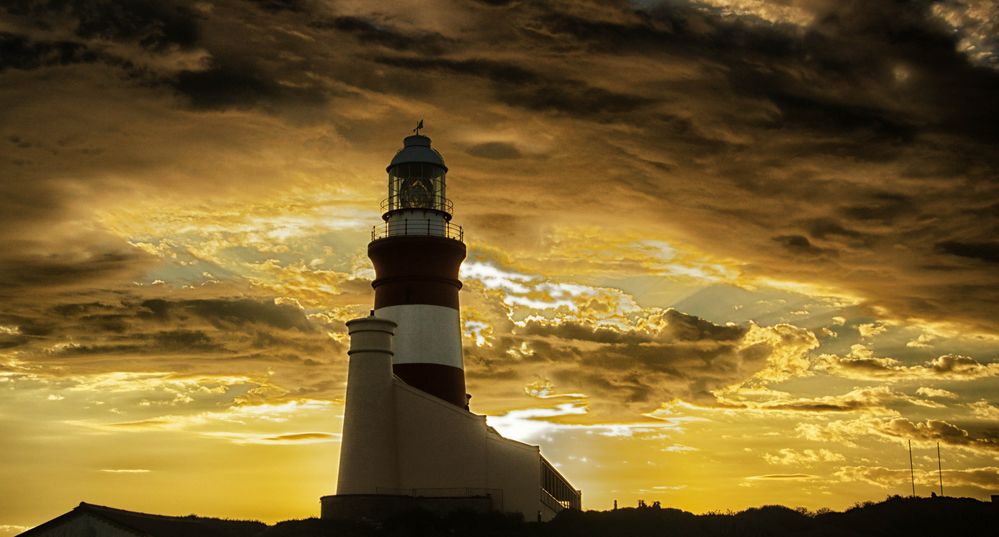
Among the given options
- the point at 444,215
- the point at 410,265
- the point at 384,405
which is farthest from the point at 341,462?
the point at 444,215

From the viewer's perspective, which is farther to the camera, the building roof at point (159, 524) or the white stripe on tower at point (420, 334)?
the white stripe on tower at point (420, 334)

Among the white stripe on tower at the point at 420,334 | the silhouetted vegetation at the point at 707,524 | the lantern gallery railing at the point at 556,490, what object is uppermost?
the white stripe on tower at the point at 420,334

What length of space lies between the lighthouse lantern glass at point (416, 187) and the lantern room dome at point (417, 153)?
170 mm

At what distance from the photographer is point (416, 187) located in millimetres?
49969

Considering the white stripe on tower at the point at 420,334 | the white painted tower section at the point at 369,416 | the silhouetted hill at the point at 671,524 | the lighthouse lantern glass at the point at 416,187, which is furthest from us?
the lighthouse lantern glass at the point at 416,187

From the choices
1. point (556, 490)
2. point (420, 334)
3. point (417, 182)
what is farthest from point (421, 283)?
point (556, 490)

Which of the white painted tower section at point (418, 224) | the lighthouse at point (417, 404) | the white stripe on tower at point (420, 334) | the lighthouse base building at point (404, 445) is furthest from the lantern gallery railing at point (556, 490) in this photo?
the white painted tower section at point (418, 224)

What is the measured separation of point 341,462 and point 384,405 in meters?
3.00

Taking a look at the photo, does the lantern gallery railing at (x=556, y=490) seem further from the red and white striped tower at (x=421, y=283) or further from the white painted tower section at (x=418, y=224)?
the white painted tower section at (x=418, y=224)

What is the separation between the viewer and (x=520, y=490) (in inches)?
1796

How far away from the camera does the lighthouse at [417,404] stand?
43688 millimetres

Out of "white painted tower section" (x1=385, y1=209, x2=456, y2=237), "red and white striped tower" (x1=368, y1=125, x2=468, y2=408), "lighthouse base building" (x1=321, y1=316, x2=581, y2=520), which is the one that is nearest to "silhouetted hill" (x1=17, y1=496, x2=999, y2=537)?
"lighthouse base building" (x1=321, y1=316, x2=581, y2=520)

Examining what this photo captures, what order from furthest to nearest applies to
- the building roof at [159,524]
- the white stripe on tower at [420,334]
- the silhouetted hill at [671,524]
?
the white stripe on tower at [420,334] < the silhouetted hill at [671,524] < the building roof at [159,524]

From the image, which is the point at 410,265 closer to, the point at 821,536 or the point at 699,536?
the point at 699,536
